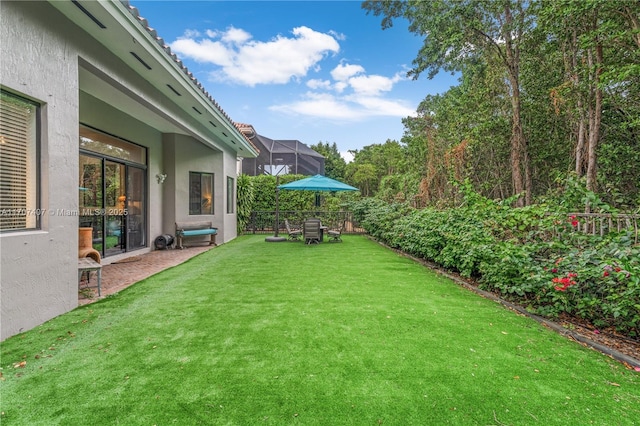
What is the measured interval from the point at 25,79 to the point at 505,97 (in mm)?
10197

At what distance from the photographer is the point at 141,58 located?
472 centimetres

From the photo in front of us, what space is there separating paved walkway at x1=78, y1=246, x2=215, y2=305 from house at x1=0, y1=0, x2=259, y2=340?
475mm

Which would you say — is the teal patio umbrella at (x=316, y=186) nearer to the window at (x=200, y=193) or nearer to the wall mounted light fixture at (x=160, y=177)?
the window at (x=200, y=193)

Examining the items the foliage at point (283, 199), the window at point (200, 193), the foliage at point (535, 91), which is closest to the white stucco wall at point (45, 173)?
the window at point (200, 193)

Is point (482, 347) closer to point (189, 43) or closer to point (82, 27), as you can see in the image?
point (82, 27)

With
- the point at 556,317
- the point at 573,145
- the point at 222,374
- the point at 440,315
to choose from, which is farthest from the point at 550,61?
the point at 222,374

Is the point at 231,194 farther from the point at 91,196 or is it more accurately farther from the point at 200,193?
the point at 91,196

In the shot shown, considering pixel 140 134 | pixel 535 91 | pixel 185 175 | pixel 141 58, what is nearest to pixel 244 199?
pixel 185 175

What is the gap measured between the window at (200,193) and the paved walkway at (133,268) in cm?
142

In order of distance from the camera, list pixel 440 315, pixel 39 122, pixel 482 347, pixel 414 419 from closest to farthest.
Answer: pixel 414 419, pixel 482 347, pixel 39 122, pixel 440 315

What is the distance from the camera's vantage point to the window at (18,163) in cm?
312

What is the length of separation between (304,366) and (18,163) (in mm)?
3685

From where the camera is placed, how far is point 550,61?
766 cm

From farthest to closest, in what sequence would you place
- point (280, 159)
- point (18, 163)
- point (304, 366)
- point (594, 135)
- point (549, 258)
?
1. point (280, 159)
2. point (594, 135)
3. point (549, 258)
4. point (18, 163)
5. point (304, 366)
